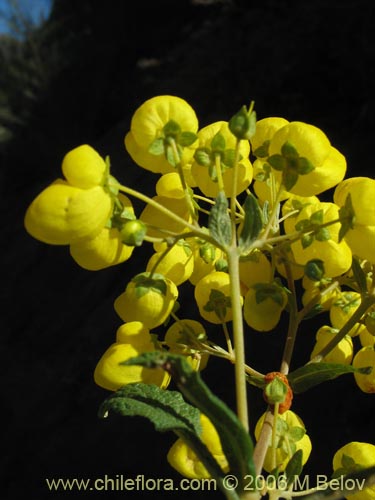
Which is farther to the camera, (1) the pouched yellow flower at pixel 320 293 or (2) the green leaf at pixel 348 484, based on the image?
(1) the pouched yellow flower at pixel 320 293

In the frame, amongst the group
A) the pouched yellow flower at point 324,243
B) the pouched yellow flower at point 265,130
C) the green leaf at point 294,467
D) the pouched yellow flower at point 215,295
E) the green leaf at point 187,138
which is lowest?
the green leaf at point 294,467

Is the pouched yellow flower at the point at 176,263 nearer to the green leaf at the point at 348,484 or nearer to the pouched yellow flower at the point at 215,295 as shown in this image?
the pouched yellow flower at the point at 215,295

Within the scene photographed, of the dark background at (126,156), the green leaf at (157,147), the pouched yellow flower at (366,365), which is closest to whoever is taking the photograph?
the green leaf at (157,147)

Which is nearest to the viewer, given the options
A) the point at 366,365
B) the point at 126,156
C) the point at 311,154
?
the point at 311,154

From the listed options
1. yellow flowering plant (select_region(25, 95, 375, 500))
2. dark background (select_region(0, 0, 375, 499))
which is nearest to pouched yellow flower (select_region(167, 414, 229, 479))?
yellow flowering plant (select_region(25, 95, 375, 500))

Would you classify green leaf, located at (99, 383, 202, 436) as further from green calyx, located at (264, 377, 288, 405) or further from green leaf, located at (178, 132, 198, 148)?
green leaf, located at (178, 132, 198, 148)

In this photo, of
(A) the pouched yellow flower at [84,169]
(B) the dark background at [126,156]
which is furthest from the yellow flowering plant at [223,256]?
(B) the dark background at [126,156]

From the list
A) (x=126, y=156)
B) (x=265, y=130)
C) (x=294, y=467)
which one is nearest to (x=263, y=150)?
(x=265, y=130)

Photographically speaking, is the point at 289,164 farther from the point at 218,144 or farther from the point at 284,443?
the point at 284,443
